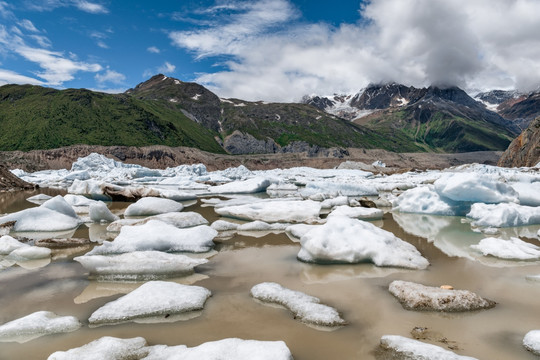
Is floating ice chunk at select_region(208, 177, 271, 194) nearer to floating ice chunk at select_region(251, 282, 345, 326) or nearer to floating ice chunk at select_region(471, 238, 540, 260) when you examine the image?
floating ice chunk at select_region(471, 238, 540, 260)

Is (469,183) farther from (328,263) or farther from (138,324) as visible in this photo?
(138,324)

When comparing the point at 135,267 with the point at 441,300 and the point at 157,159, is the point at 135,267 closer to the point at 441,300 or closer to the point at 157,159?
the point at 441,300

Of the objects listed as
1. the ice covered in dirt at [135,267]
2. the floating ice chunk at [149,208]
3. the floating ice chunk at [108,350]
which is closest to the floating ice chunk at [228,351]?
the floating ice chunk at [108,350]

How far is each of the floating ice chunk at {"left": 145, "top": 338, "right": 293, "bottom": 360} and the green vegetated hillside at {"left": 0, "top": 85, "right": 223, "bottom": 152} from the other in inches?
2838

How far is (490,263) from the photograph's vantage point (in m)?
5.82

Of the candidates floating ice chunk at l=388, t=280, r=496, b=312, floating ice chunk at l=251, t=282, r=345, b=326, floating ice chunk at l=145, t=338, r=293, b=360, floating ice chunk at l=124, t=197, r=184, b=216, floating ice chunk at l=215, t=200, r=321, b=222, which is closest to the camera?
floating ice chunk at l=145, t=338, r=293, b=360

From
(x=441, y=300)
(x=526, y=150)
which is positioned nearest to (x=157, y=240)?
(x=441, y=300)

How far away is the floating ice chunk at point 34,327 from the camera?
3.30 metres

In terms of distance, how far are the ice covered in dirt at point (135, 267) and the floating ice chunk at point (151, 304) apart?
91 cm

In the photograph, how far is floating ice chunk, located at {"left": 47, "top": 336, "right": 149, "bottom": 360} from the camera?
110 inches

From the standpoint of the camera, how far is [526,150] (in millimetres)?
36875

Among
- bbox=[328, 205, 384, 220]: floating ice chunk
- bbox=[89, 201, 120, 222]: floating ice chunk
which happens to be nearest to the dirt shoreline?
bbox=[328, 205, 384, 220]: floating ice chunk

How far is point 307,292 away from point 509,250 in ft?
13.9

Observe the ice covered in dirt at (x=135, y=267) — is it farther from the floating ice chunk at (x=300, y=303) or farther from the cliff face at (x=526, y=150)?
the cliff face at (x=526, y=150)
